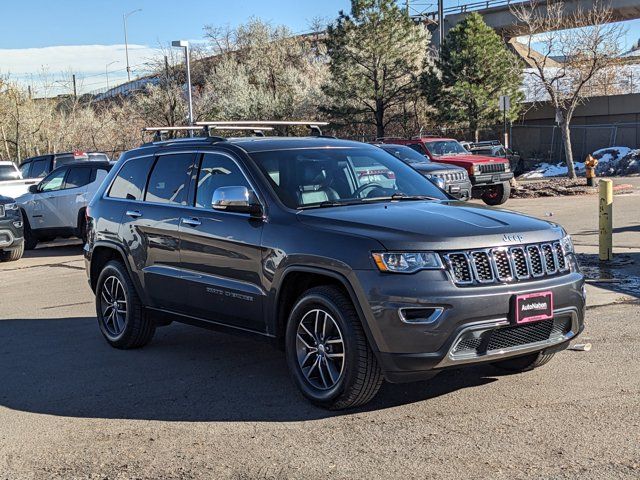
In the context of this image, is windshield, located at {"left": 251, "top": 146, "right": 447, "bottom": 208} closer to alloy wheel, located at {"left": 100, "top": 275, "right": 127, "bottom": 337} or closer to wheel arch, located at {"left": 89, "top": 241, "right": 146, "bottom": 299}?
wheel arch, located at {"left": 89, "top": 241, "right": 146, "bottom": 299}

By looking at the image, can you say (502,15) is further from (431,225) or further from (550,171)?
(431,225)

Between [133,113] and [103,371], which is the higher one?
[133,113]

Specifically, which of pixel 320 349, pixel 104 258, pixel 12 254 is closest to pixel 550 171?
pixel 12 254

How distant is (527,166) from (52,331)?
109ft

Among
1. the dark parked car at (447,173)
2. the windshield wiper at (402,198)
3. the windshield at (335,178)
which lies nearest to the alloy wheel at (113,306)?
the windshield at (335,178)

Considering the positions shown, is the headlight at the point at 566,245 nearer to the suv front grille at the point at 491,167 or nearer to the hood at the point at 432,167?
the hood at the point at 432,167

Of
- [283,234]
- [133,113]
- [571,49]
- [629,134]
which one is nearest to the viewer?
[283,234]

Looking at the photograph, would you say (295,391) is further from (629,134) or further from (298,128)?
(629,134)

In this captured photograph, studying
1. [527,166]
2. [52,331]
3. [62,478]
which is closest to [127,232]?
[52,331]

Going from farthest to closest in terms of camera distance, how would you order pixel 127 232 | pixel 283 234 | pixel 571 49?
pixel 571 49 → pixel 127 232 → pixel 283 234

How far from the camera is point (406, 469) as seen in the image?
4.29 metres

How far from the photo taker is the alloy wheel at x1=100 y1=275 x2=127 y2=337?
7473 mm

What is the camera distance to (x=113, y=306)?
7586 mm

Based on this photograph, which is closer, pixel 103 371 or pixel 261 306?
pixel 261 306
